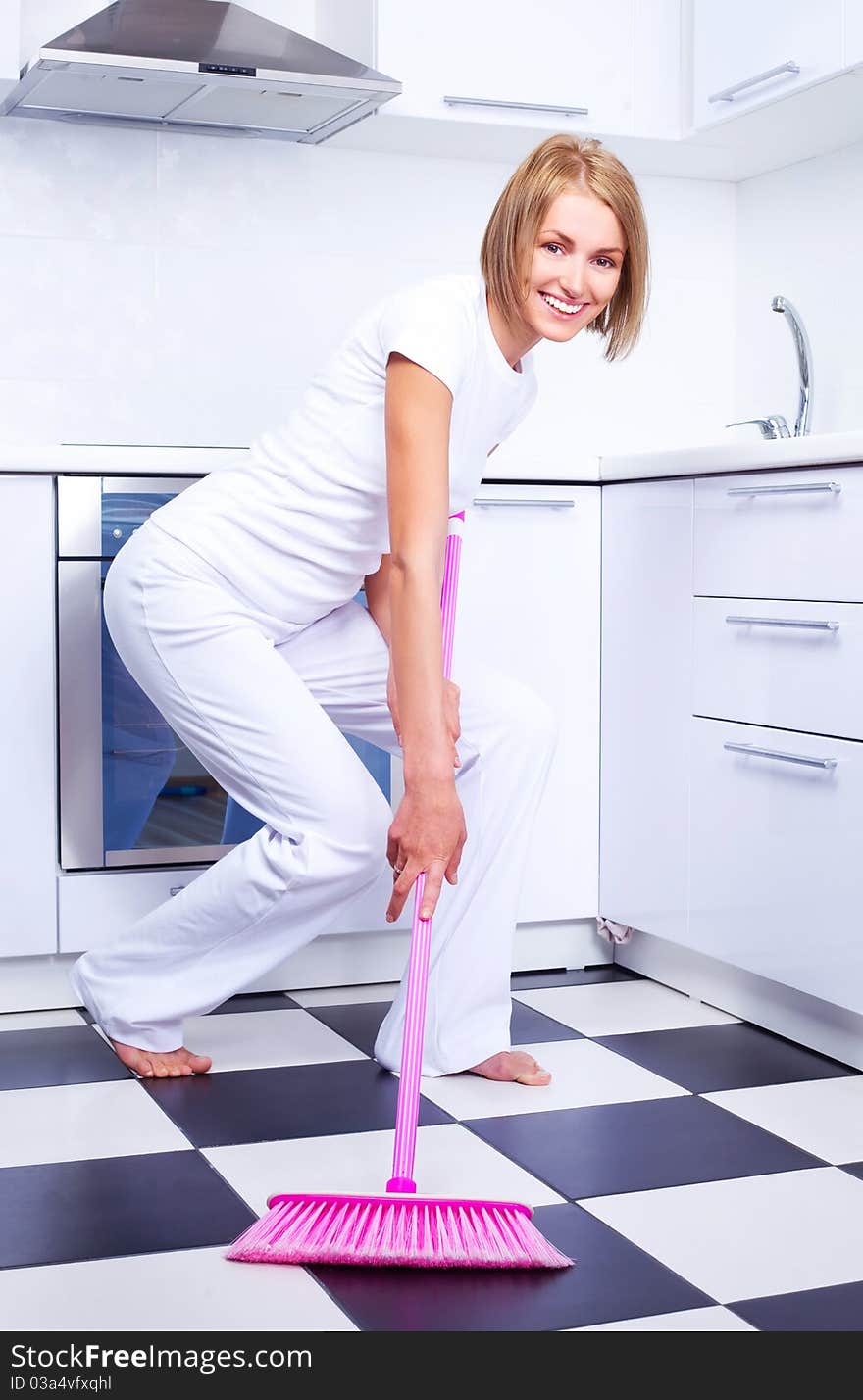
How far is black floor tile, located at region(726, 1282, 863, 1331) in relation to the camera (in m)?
1.32

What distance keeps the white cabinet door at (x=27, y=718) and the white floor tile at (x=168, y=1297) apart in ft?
3.01

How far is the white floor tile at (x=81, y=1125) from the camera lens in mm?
1739

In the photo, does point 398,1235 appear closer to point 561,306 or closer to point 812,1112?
point 812,1112

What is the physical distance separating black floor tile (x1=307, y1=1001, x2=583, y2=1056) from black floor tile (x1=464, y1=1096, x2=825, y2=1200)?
0.31m

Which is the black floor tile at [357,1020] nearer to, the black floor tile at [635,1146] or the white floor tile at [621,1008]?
the white floor tile at [621,1008]

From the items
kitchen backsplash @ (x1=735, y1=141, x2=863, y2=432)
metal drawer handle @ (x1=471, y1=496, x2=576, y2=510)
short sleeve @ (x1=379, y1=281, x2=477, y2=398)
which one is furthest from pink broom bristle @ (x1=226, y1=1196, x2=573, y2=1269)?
kitchen backsplash @ (x1=735, y1=141, x2=863, y2=432)

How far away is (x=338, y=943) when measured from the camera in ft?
8.14

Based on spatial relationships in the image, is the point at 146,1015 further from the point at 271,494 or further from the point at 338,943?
the point at 271,494

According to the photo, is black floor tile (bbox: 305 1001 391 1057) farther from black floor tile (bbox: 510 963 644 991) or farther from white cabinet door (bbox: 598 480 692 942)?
white cabinet door (bbox: 598 480 692 942)

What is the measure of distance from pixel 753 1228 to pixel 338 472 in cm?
92

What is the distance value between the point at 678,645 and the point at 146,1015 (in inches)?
37.5

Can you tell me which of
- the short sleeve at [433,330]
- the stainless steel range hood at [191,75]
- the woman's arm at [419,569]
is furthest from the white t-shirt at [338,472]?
the stainless steel range hood at [191,75]

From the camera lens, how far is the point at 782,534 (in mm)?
2129

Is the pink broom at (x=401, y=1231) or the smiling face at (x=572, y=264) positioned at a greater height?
the smiling face at (x=572, y=264)
